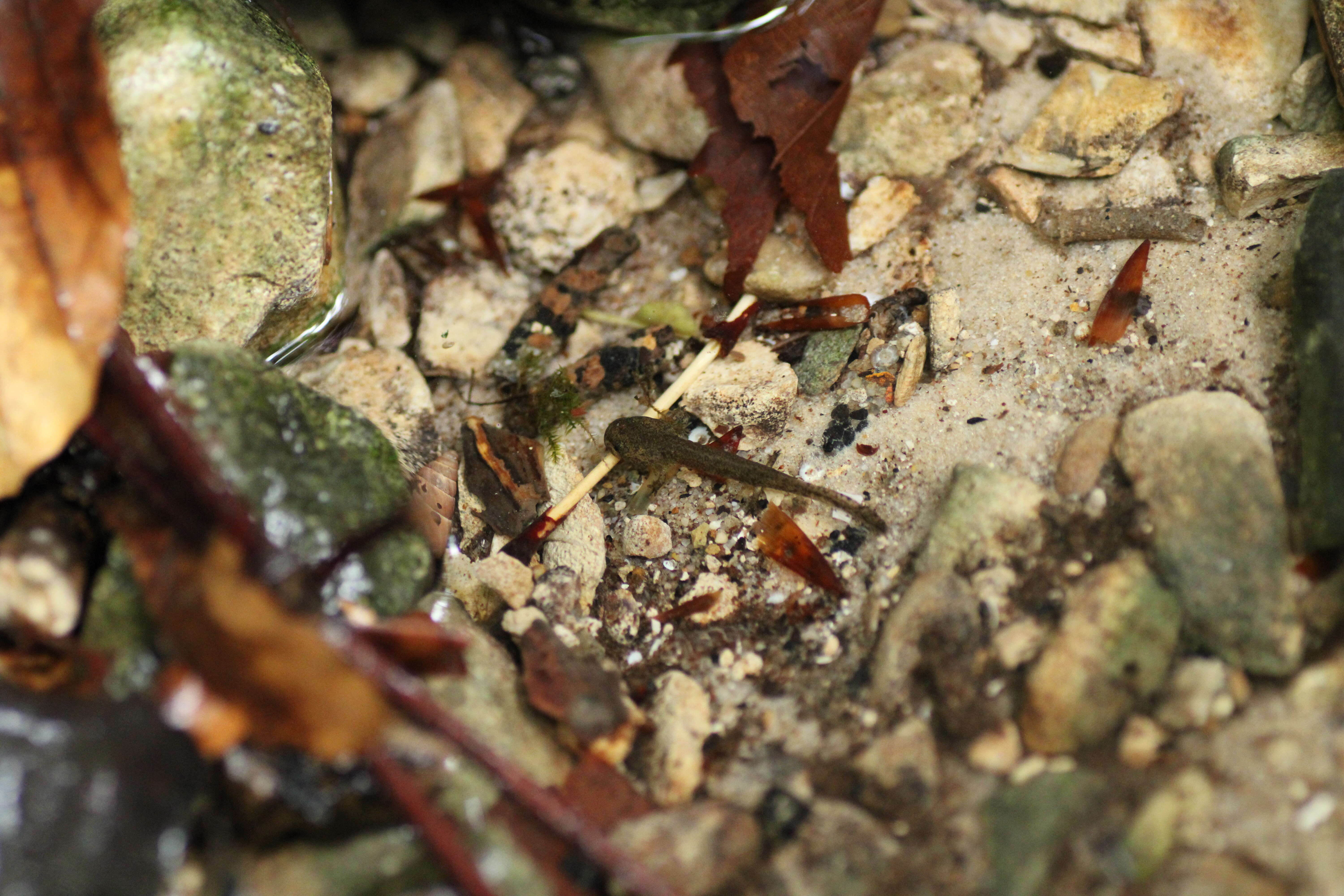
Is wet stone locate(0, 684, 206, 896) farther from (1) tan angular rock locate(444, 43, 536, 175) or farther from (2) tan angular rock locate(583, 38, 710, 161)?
(2) tan angular rock locate(583, 38, 710, 161)

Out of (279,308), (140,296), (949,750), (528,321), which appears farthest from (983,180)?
(140,296)

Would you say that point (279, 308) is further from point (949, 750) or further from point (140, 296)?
point (949, 750)

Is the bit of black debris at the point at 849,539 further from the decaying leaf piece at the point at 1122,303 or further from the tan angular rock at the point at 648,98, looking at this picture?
A: the tan angular rock at the point at 648,98

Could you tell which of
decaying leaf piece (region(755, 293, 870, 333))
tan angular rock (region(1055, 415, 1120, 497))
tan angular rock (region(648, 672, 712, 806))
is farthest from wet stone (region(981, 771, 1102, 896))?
decaying leaf piece (region(755, 293, 870, 333))

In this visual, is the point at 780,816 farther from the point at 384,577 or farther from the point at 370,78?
the point at 370,78

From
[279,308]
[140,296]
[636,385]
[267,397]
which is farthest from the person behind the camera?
[636,385]

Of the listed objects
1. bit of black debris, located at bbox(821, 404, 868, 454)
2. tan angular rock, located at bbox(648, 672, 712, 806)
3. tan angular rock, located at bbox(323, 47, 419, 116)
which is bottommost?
tan angular rock, located at bbox(648, 672, 712, 806)
